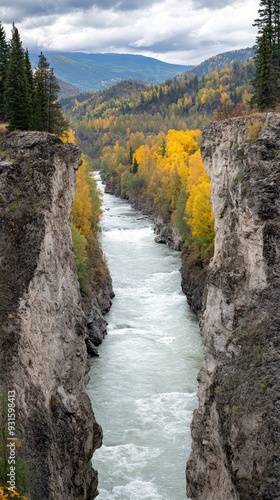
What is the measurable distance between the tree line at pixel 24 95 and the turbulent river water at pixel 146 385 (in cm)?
1641

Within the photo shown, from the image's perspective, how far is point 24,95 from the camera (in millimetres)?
30719

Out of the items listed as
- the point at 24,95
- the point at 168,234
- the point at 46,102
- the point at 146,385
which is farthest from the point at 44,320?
the point at 168,234

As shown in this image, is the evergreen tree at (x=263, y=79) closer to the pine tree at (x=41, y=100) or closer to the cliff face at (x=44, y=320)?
the pine tree at (x=41, y=100)

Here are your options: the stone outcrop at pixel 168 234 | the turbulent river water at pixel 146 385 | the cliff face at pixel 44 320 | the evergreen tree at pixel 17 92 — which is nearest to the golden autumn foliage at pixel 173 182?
the stone outcrop at pixel 168 234

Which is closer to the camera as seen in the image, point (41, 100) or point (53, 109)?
point (41, 100)

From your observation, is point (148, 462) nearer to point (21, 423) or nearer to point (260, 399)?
point (21, 423)

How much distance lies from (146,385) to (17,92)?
1959 centimetres

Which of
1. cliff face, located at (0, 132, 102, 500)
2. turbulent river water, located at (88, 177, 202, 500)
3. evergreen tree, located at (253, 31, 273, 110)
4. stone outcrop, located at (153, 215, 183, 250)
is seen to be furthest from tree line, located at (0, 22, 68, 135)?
stone outcrop, located at (153, 215, 183, 250)

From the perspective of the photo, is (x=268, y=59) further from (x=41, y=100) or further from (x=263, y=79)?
(x=41, y=100)

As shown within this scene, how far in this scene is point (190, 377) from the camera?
33.6 metres

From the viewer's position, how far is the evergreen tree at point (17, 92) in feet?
95.8

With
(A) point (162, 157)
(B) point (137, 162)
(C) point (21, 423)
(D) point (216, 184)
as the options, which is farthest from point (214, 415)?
(B) point (137, 162)

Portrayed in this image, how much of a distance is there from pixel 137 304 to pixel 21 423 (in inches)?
1199

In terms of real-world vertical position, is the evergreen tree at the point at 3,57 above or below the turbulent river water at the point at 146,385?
above
